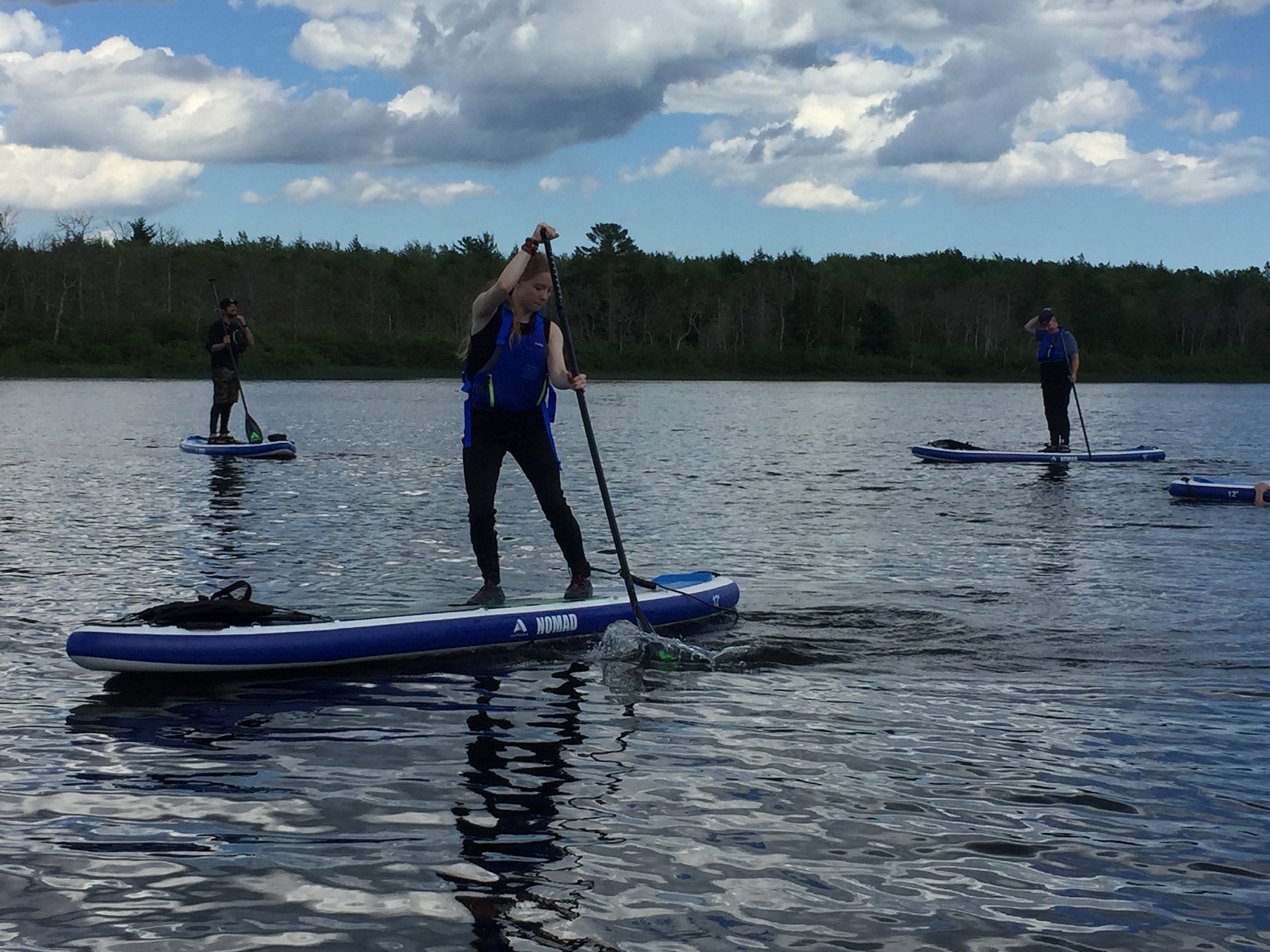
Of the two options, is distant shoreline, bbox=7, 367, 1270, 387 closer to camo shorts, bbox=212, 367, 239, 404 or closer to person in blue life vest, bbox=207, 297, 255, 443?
camo shorts, bbox=212, 367, 239, 404

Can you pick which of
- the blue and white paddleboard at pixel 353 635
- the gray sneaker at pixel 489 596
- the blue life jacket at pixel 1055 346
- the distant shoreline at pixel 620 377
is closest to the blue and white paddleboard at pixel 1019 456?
the blue life jacket at pixel 1055 346

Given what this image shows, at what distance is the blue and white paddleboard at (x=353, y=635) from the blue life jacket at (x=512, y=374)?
131 centimetres

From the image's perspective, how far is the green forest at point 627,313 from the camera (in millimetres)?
110438

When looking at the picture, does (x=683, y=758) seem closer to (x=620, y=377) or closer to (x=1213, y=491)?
(x=1213, y=491)

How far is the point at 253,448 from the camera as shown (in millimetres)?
27891

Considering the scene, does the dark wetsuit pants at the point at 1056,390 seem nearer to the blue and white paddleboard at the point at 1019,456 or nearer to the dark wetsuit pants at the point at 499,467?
the blue and white paddleboard at the point at 1019,456

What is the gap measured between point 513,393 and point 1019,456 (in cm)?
1981

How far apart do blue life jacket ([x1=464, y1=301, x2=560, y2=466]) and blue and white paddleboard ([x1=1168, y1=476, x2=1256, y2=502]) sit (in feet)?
45.1

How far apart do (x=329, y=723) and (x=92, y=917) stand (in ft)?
9.29

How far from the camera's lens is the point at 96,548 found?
15.0 m

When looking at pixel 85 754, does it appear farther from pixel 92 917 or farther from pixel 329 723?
pixel 92 917

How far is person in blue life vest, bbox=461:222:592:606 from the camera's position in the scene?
962 centimetres

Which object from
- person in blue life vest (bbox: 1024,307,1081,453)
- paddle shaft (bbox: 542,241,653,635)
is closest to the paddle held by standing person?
person in blue life vest (bbox: 1024,307,1081,453)

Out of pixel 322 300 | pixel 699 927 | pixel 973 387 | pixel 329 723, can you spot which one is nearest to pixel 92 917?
pixel 699 927
